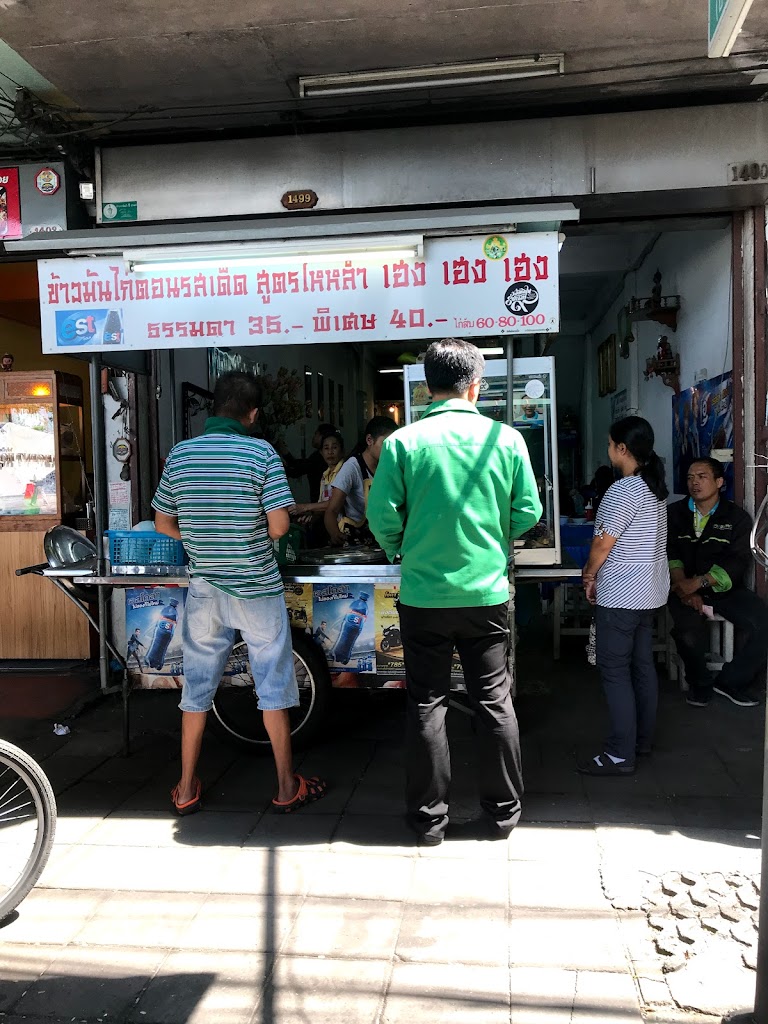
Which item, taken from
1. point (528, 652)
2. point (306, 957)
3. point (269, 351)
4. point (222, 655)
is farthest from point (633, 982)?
point (269, 351)

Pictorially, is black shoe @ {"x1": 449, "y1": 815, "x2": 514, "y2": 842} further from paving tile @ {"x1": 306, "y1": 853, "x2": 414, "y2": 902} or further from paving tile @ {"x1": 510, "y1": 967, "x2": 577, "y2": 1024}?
paving tile @ {"x1": 510, "y1": 967, "x2": 577, "y2": 1024}

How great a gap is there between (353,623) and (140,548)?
1.22m

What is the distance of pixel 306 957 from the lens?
2.67 metres

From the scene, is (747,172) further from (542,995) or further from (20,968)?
(20,968)

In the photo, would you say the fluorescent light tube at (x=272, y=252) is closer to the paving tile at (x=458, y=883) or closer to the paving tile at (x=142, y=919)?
the paving tile at (x=458, y=883)

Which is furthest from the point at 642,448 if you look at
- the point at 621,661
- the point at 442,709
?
the point at 442,709

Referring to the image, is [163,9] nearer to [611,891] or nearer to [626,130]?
[626,130]

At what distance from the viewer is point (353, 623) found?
443 cm

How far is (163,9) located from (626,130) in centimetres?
268

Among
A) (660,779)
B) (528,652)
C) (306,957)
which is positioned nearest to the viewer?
(306,957)

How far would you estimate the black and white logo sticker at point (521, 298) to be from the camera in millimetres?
4047

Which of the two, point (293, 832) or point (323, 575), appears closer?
point (293, 832)

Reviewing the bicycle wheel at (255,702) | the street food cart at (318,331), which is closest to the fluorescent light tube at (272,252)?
the street food cart at (318,331)

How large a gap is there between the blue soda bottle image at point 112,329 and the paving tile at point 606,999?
11.6ft
